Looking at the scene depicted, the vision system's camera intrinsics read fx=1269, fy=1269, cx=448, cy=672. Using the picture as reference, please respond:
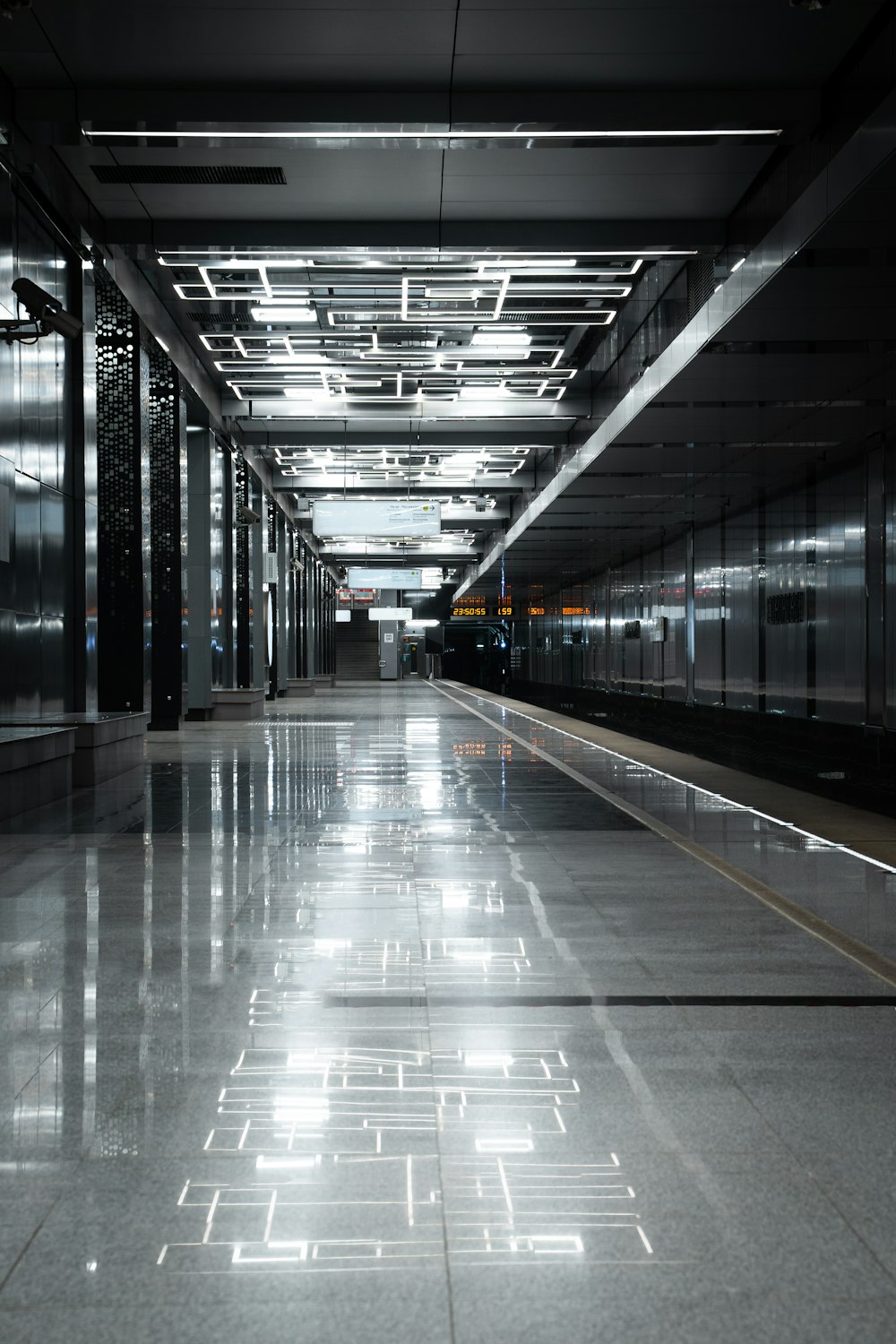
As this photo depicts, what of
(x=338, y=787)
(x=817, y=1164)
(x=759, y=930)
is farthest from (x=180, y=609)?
(x=817, y=1164)

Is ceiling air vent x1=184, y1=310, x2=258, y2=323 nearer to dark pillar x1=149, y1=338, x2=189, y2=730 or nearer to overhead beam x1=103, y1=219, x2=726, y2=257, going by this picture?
overhead beam x1=103, y1=219, x2=726, y2=257

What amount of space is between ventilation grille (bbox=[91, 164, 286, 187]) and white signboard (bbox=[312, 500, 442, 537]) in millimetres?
16414

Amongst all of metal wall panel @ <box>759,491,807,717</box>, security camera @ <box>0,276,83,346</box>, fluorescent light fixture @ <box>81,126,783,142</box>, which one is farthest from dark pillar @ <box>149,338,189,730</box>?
metal wall panel @ <box>759,491,807,717</box>

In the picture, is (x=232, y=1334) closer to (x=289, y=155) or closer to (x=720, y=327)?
(x=289, y=155)

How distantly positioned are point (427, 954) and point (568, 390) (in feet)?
60.7

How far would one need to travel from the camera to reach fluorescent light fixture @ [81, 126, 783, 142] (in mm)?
10070

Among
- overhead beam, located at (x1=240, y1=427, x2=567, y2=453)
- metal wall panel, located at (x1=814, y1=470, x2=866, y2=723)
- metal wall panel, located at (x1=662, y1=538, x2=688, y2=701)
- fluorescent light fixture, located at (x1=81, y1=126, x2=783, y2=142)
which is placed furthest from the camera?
metal wall panel, located at (x1=662, y1=538, x2=688, y2=701)

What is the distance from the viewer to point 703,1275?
2.25 m

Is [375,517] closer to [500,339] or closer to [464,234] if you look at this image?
Result: [500,339]

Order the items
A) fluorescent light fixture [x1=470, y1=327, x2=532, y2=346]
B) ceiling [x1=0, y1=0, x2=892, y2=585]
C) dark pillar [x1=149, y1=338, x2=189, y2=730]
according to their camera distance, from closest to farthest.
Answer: ceiling [x1=0, y1=0, x2=892, y2=585] < fluorescent light fixture [x1=470, y1=327, x2=532, y2=346] < dark pillar [x1=149, y1=338, x2=189, y2=730]

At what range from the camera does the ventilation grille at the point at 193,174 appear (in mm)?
11234

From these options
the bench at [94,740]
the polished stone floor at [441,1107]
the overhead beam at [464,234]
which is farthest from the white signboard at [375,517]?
the polished stone floor at [441,1107]

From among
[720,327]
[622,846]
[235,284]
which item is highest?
[235,284]

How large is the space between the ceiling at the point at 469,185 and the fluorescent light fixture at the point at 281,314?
0.19 ft
